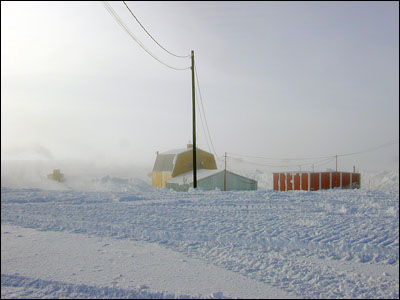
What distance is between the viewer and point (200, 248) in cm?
707

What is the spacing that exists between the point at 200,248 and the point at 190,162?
1181 inches

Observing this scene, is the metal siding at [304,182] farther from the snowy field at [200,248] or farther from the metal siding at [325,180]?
the snowy field at [200,248]

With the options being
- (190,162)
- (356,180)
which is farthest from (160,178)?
(356,180)

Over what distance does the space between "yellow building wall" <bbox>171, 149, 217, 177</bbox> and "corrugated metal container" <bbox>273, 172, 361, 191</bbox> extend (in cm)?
1094

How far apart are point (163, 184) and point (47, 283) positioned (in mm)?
31904

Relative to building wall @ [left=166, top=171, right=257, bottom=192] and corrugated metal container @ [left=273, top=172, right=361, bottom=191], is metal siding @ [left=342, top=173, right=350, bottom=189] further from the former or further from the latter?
building wall @ [left=166, top=171, right=257, bottom=192]

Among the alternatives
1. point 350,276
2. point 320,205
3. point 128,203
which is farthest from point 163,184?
point 350,276

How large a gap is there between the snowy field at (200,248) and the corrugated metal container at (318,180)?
55.1 ft

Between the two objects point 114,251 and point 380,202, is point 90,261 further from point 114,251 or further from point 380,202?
point 380,202

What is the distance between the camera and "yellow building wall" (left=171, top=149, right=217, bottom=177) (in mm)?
35938

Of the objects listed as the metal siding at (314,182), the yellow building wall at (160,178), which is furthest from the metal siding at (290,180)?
the yellow building wall at (160,178)

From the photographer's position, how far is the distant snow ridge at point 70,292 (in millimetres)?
4633

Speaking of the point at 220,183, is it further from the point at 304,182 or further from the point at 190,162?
the point at 304,182

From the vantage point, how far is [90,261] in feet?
19.8
